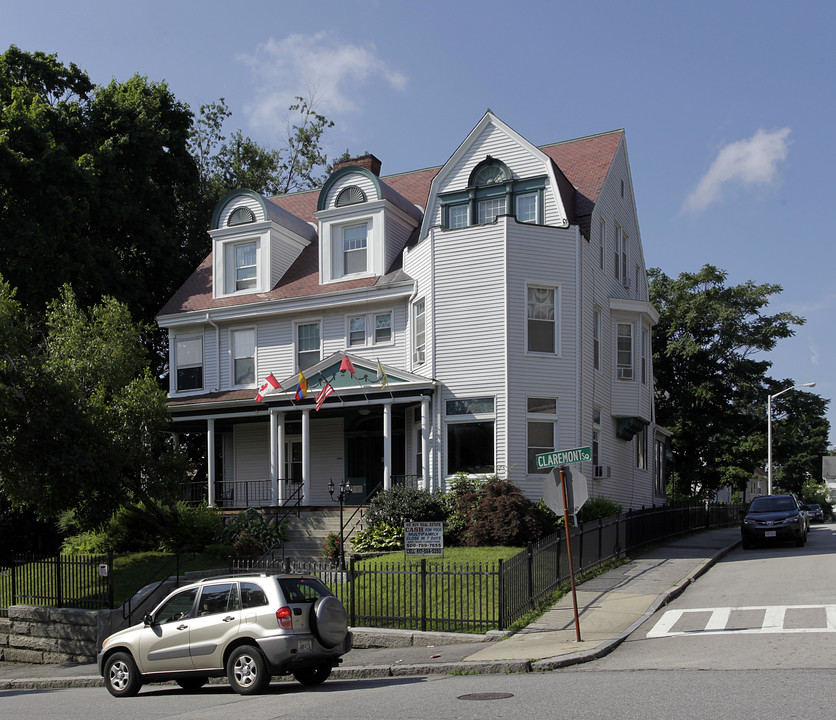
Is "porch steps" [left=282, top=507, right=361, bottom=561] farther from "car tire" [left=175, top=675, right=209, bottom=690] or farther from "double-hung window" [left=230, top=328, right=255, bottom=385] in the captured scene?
"car tire" [left=175, top=675, right=209, bottom=690]

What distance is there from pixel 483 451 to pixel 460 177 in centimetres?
823

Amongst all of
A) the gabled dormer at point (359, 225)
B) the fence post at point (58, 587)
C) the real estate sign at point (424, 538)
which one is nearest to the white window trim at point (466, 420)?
the real estate sign at point (424, 538)

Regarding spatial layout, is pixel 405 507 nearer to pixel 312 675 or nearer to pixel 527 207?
pixel 527 207

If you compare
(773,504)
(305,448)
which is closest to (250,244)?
(305,448)

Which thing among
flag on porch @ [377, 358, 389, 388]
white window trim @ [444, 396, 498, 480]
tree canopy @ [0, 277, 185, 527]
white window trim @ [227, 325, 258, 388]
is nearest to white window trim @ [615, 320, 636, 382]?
white window trim @ [444, 396, 498, 480]

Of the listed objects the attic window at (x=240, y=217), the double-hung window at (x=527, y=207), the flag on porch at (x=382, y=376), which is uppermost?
the attic window at (x=240, y=217)

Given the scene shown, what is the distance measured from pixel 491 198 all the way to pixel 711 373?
23166 millimetres

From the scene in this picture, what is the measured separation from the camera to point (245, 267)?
3009 centimetres

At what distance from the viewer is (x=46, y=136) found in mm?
30281

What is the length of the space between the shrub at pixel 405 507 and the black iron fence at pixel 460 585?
6.83 feet

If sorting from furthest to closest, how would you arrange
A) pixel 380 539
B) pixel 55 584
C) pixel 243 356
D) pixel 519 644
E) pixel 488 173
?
pixel 243 356 < pixel 488 173 < pixel 380 539 < pixel 55 584 < pixel 519 644

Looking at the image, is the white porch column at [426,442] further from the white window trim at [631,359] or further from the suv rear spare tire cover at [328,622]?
the suv rear spare tire cover at [328,622]

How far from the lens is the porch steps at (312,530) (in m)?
23.0

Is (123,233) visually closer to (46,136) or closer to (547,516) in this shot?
(46,136)
